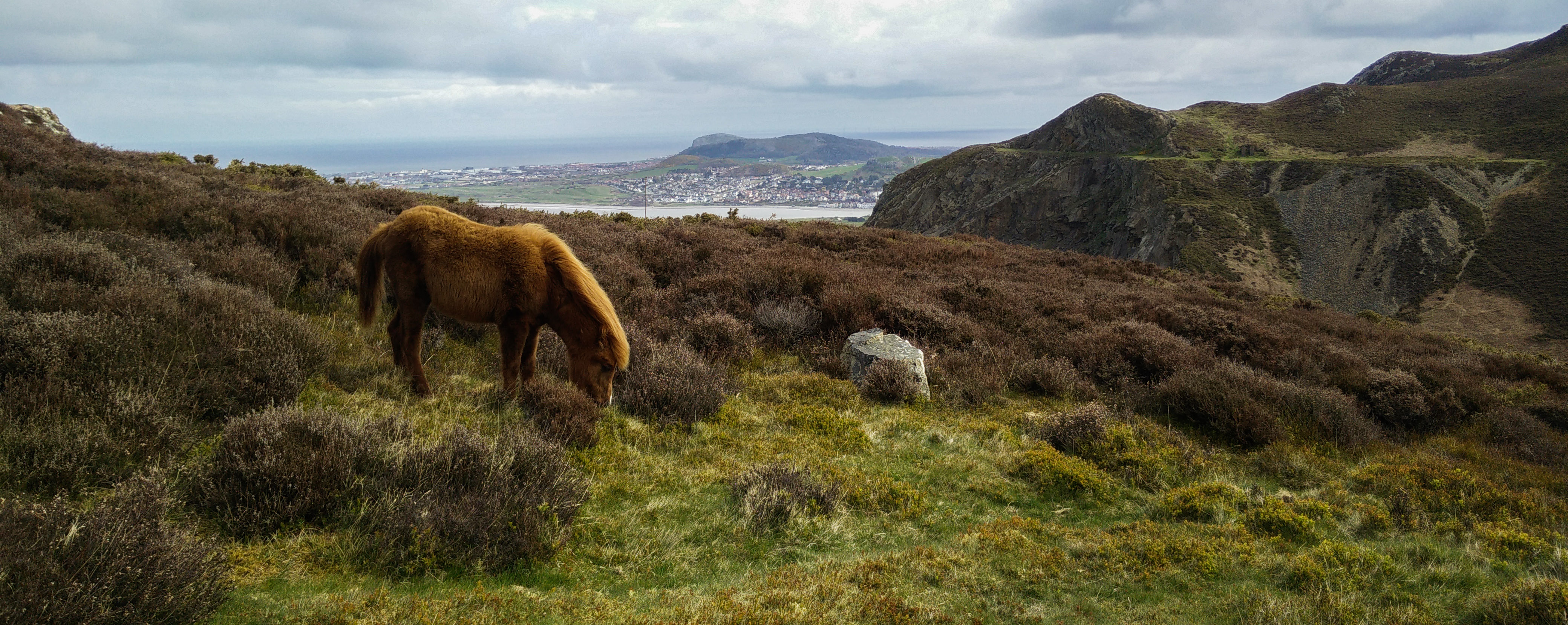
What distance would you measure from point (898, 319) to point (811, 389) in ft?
10.2

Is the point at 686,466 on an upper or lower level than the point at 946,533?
upper

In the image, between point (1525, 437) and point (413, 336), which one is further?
point (1525, 437)

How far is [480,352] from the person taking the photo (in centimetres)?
729

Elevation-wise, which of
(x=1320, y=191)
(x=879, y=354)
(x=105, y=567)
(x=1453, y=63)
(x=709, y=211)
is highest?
(x=1453, y=63)

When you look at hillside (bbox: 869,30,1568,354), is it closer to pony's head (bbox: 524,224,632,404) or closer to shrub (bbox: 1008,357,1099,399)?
shrub (bbox: 1008,357,1099,399)

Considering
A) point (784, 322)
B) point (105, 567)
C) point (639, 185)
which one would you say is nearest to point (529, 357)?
point (105, 567)

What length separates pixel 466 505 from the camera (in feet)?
12.1

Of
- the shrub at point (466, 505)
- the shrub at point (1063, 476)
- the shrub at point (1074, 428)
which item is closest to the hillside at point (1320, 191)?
the shrub at point (1074, 428)

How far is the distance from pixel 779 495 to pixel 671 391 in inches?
82.4

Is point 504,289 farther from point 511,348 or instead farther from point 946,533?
point 946,533

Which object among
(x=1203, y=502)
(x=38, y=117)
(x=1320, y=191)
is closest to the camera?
(x=1203, y=502)

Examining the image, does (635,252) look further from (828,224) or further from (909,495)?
(828,224)

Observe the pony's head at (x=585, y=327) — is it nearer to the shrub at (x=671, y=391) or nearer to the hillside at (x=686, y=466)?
the hillside at (x=686, y=466)

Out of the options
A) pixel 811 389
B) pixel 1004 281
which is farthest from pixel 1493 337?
pixel 811 389
